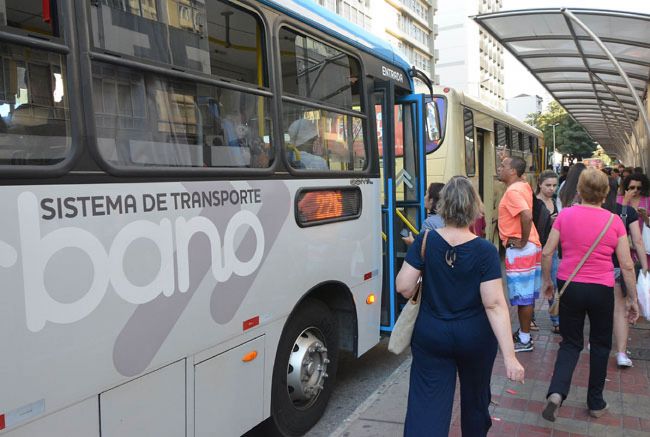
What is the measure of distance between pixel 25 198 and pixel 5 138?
253mm

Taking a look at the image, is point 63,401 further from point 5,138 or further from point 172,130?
point 172,130

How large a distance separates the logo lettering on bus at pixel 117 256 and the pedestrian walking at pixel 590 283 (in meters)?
2.36

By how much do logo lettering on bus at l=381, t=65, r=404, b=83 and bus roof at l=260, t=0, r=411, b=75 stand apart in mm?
90

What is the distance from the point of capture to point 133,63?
2.65m

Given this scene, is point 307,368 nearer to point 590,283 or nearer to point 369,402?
point 369,402

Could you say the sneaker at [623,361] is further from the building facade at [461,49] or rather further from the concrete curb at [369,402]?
the building facade at [461,49]

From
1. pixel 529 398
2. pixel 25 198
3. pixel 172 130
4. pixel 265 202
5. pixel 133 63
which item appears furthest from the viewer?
pixel 529 398

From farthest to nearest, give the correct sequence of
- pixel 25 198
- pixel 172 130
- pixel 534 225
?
pixel 534 225 → pixel 172 130 → pixel 25 198

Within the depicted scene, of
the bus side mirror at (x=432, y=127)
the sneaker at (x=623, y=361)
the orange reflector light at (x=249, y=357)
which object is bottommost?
the sneaker at (x=623, y=361)

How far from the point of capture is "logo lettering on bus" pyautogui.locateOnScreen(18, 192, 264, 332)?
210cm

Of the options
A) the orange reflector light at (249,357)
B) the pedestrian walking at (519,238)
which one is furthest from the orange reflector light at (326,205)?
the pedestrian walking at (519,238)

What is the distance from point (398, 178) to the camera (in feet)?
19.9

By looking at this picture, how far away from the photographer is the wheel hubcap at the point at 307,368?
3.88 m

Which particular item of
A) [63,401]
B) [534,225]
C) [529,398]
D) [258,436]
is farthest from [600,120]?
[63,401]
